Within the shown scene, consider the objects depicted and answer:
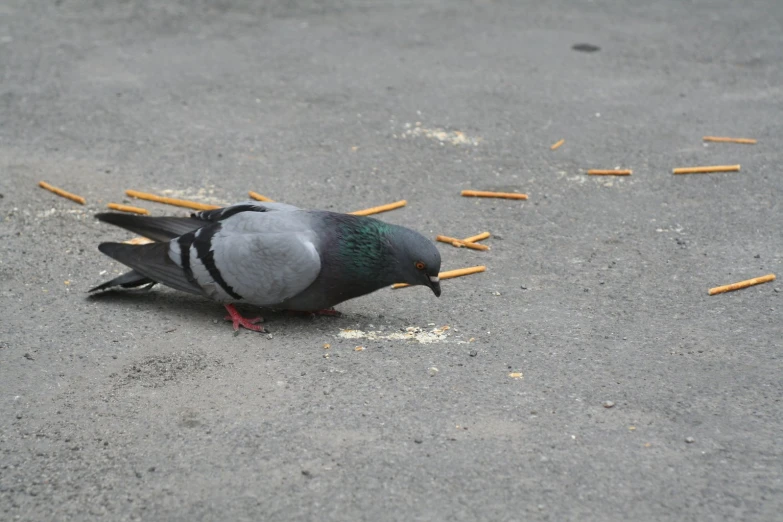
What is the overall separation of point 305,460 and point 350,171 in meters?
3.80

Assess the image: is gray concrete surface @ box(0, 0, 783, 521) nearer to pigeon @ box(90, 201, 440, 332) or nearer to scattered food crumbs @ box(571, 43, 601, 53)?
scattered food crumbs @ box(571, 43, 601, 53)

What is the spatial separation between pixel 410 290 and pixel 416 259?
2.43ft

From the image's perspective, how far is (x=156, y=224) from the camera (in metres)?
5.46

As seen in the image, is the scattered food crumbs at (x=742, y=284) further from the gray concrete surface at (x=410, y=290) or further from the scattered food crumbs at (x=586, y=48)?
the scattered food crumbs at (x=586, y=48)

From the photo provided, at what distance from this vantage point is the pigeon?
493 cm

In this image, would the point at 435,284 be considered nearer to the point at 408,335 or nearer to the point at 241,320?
the point at 408,335

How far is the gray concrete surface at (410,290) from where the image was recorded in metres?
3.68

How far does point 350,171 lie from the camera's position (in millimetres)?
7234

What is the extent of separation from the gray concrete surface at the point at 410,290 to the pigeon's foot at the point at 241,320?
0.07 meters

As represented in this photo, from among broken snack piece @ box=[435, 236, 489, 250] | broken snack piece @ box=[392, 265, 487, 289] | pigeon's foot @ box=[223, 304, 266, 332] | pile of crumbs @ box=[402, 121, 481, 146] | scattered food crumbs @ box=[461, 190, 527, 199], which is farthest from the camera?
pile of crumbs @ box=[402, 121, 481, 146]

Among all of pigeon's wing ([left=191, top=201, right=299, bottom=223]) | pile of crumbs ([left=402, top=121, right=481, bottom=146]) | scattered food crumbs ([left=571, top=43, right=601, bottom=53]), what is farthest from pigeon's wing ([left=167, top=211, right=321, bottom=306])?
scattered food crumbs ([left=571, top=43, right=601, bottom=53])

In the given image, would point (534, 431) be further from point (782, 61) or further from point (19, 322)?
point (782, 61)

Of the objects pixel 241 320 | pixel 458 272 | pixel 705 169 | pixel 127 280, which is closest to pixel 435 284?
pixel 458 272

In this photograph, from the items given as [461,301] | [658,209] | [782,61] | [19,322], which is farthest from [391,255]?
[782,61]
